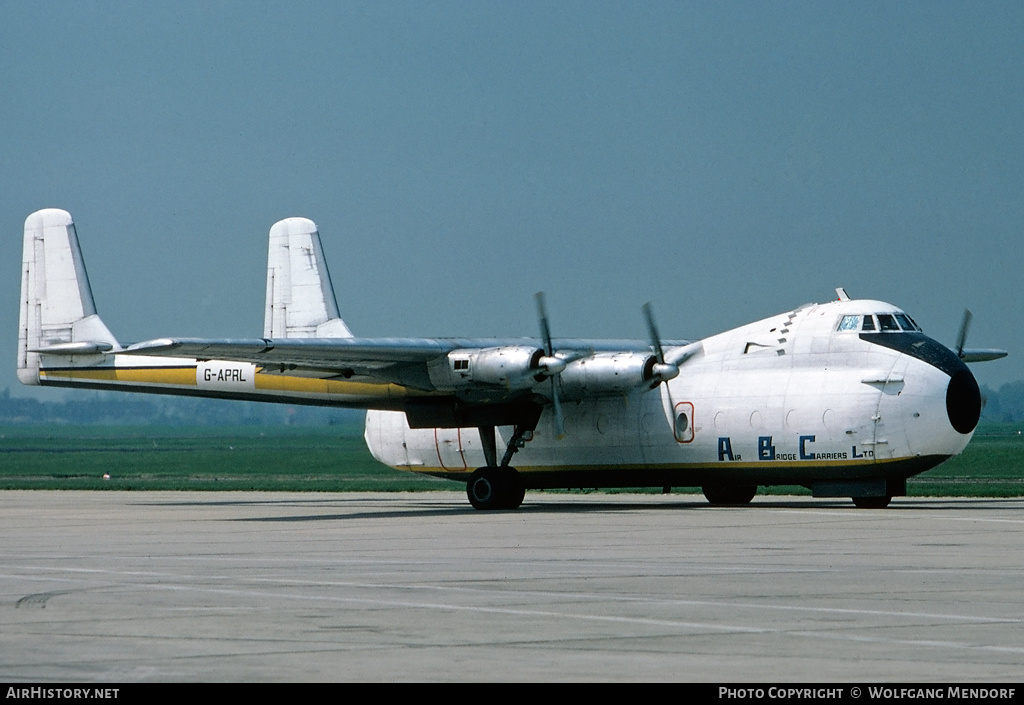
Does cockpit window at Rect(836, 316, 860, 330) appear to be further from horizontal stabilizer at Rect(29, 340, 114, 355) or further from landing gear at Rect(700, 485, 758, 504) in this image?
horizontal stabilizer at Rect(29, 340, 114, 355)

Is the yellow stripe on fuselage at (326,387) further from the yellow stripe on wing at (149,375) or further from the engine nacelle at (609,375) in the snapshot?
the engine nacelle at (609,375)

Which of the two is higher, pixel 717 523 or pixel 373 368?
pixel 373 368

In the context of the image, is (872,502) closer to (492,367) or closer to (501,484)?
(501,484)

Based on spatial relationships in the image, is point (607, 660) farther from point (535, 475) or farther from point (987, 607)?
point (535, 475)

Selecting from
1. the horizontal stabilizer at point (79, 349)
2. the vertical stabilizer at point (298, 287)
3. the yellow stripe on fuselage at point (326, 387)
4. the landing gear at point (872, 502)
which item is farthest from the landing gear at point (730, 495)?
the horizontal stabilizer at point (79, 349)

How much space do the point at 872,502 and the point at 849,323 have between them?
3741mm

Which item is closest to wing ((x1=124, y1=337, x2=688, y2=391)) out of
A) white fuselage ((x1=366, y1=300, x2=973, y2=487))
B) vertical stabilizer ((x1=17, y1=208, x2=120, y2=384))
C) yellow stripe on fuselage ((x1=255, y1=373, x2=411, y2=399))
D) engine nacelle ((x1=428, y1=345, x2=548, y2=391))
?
engine nacelle ((x1=428, y1=345, x2=548, y2=391))

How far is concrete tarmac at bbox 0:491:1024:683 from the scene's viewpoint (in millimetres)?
9344

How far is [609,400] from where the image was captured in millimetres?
33094

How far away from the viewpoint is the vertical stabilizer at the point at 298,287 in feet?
128

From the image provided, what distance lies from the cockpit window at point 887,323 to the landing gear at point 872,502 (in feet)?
11.3

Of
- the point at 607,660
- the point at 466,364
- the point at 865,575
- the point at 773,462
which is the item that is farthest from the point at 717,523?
the point at 607,660

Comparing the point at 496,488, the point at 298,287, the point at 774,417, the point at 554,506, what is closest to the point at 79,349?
the point at 298,287

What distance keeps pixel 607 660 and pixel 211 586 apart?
612 centimetres
